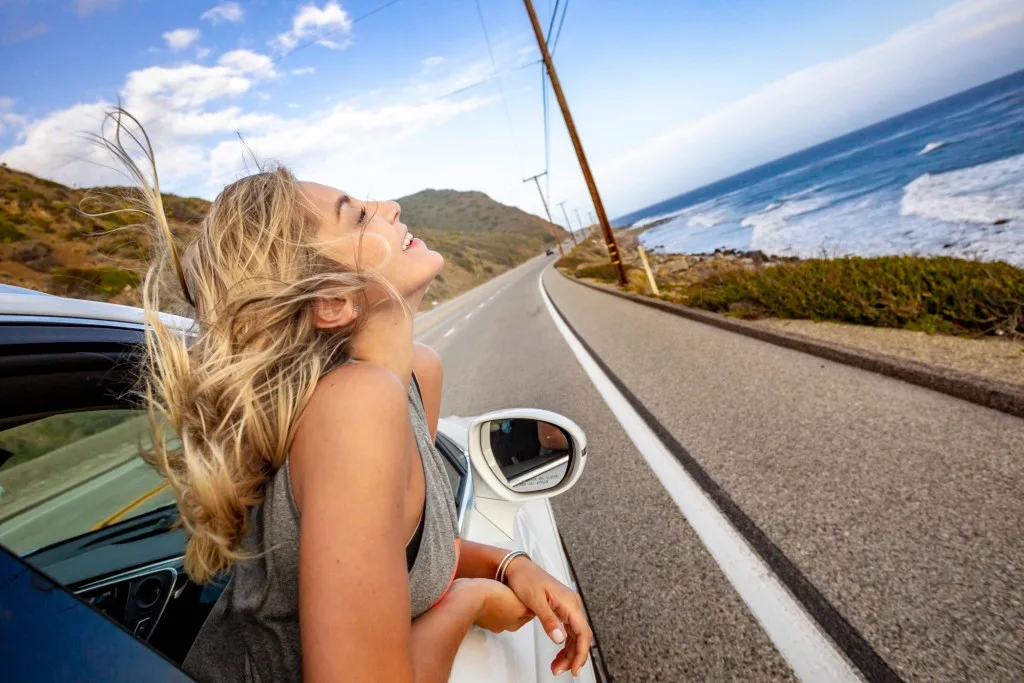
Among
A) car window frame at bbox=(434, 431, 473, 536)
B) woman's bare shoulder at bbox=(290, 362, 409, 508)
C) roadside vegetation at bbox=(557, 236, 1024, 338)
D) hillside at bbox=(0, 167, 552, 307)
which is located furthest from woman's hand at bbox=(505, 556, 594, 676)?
roadside vegetation at bbox=(557, 236, 1024, 338)

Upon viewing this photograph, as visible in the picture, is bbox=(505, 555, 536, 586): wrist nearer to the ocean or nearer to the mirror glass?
the mirror glass

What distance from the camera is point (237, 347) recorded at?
40.5 inches

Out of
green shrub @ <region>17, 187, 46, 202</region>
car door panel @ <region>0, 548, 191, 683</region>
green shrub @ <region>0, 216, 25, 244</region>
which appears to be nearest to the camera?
car door panel @ <region>0, 548, 191, 683</region>

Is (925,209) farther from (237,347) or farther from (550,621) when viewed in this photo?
(237,347)

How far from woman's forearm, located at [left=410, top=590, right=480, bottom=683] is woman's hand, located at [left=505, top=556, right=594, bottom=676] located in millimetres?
197

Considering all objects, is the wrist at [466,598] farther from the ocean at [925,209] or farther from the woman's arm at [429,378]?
the ocean at [925,209]

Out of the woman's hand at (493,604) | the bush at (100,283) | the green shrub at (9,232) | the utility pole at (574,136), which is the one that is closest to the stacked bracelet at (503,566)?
the woman's hand at (493,604)

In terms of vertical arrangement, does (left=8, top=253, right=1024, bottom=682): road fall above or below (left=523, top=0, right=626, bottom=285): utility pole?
below

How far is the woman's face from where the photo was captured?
3.88 ft

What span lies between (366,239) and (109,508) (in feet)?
5.55

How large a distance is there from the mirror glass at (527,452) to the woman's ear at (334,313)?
84cm

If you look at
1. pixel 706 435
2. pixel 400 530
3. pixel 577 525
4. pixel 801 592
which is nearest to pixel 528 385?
pixel 706 435

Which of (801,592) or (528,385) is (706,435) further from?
(528,385)

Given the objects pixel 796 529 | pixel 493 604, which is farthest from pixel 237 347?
pixel 796 529
